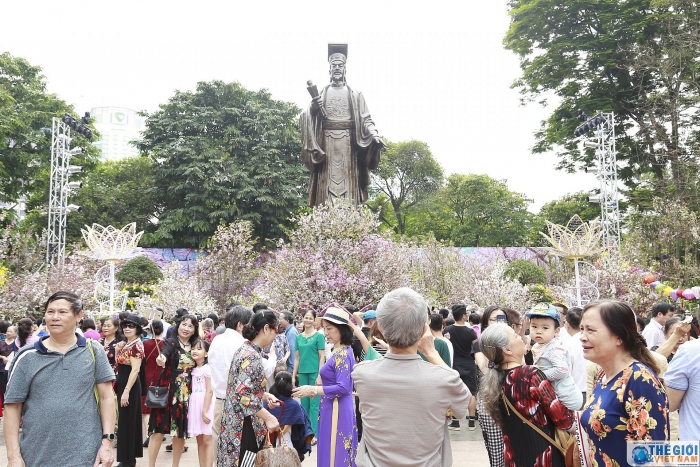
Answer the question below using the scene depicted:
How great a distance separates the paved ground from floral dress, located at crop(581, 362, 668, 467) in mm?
4068

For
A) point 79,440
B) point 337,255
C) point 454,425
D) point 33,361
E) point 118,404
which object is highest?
point 337,255

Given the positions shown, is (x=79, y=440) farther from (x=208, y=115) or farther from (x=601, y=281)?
(x=208, y=115)

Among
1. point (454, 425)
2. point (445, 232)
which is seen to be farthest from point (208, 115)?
point (454, 425)

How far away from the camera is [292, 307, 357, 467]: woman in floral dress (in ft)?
13.2

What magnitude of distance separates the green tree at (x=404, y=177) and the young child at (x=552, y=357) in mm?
33704

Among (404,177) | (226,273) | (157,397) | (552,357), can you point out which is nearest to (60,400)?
(157,397)

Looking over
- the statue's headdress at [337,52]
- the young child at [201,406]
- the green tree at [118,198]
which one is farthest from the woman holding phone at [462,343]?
the green tree at [118,198]

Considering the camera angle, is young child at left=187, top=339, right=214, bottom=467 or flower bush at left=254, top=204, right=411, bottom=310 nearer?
young child at left=187, top=339, right=214, bottom=467

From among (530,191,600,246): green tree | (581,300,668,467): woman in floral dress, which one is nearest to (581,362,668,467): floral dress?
(581,300,668,467): woman in floral dress

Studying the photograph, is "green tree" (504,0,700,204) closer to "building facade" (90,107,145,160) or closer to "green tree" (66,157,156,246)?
"green tree" (66,157,156,246)

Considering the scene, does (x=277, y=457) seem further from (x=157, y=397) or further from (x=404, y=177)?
(x=404, y=177)

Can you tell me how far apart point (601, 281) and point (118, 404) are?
13586 mm

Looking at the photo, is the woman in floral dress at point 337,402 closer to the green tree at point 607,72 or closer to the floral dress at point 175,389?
the floral dress at point 175,389

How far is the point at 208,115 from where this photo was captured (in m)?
29.8
